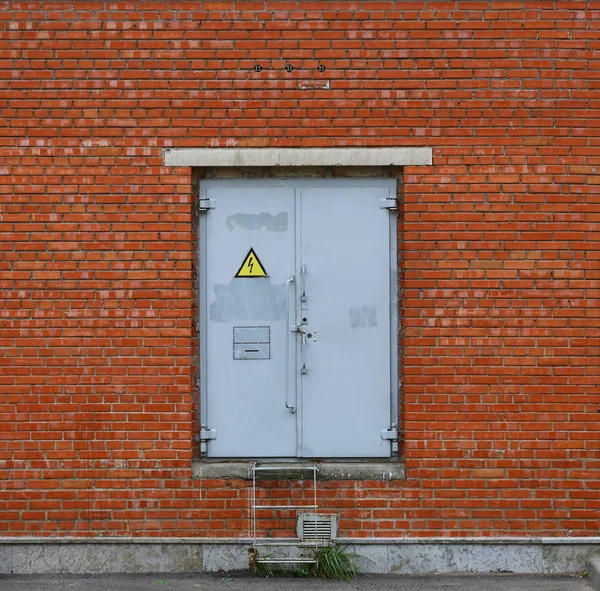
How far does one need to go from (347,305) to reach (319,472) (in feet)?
4.42

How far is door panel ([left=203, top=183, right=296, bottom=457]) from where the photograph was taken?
21.3 ft

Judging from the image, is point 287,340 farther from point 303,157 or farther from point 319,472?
point 303,157

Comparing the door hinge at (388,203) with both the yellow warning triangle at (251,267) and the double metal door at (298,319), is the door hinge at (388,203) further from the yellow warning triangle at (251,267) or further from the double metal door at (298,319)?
the yellow warning triangle at (251,267)

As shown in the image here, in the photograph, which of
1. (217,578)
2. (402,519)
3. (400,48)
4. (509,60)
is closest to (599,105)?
(509,60)

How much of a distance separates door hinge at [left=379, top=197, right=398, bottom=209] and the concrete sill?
2.07m

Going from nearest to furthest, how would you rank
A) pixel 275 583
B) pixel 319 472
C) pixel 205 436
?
pixel 275 583 → pixel 319 472 → pixel 205 436

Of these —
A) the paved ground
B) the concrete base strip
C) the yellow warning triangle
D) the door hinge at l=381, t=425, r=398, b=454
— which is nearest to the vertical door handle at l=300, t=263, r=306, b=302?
the yellow warning triangle

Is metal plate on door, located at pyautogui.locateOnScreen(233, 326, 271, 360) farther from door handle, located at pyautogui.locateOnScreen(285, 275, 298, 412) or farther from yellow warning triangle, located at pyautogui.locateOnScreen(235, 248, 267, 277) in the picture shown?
yellow warning triangle, located at pyautogui.locateOnScreen(235, 248, 267, 277)

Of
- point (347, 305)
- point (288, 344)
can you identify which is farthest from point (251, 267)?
point (347, 305)

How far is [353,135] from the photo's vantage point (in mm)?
6387

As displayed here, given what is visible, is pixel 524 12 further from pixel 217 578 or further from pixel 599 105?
pixel 217 578

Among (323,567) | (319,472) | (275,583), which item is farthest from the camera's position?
(319,472)

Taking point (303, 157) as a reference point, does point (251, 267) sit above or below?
below

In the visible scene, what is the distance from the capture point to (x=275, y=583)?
20.0ft
